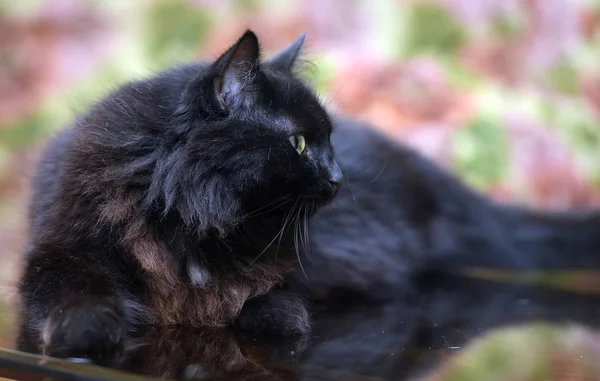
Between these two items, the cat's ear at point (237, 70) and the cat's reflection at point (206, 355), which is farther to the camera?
the cat's ear at point (237, 70)

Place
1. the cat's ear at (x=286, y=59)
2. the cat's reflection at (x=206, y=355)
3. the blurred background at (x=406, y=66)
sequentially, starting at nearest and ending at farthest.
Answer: the cat's reflection at (x=206, y=355) → the cat's ear at (x=286, y=59) → the blurred background at (x=406, y=66)

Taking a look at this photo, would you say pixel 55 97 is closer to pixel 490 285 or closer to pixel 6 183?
pixel 6 183

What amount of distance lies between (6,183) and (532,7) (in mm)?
2697

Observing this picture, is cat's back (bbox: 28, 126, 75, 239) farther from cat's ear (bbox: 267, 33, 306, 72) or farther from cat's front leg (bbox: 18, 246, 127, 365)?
cat's ear (bbox: 267, 33, 306, 72)

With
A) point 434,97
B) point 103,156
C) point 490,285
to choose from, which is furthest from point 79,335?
point 434,97

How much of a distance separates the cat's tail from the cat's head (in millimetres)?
979

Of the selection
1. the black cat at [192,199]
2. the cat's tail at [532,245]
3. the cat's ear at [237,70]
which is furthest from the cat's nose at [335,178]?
the cat's tail at [532,245]

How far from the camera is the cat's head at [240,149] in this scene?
1.40 metres

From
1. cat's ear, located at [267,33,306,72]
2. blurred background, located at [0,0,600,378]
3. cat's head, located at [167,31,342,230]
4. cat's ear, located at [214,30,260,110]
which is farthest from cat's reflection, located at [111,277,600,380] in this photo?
blurred background, located at [0,0,600,378]

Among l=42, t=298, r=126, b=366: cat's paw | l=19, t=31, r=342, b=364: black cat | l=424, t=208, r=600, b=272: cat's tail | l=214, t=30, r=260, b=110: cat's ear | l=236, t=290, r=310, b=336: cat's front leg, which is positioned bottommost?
l=424, t=208, r=600, b=272: cat's tail

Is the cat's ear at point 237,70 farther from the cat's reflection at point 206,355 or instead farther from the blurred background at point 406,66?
the blurred background at point 406,66

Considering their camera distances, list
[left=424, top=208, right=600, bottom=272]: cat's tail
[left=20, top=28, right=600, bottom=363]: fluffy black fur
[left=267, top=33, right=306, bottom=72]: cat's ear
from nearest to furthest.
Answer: [left=20, top=28, right=600, bottom=363]: fluffy black fur → [left=267, top=33, right=306, bottom=72]: cat's ear → [left=424, top=208, right=600, bottom=272]: cat's tail

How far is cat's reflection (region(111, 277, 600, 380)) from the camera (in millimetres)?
1176

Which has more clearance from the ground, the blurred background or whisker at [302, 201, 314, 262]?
the blurred background
